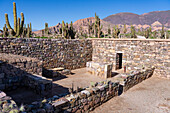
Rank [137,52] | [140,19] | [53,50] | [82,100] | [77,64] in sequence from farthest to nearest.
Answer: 1. [140,19]
2. [77,64]
3. [137,52]
4. [53,50]
5. [82,100]

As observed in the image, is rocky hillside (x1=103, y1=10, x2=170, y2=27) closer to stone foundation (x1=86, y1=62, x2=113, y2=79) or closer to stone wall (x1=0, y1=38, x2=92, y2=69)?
stone wall (x1=0, y1=38, x2=92, y2=69)

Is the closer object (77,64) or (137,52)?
(137,52)

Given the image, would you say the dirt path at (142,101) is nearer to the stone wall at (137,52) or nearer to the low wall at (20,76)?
the stone wall at (137,52)

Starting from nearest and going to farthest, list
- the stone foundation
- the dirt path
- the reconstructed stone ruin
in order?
1. the reconstructed stone ruin
2. the dirt path
3. the stone foundation

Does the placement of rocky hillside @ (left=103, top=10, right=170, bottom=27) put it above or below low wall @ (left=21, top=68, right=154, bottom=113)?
above

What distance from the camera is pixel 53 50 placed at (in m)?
11.5

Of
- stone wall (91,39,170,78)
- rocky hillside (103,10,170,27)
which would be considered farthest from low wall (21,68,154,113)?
rocky hillside (103,10,170,27)

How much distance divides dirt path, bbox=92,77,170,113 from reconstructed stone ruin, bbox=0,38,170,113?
31cm

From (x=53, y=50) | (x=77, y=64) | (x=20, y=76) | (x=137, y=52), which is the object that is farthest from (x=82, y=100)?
(x=77, y=64)

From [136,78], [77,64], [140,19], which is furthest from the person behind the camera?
[140,19]

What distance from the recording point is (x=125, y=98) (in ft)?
23.1

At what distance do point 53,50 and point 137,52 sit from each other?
6621mm

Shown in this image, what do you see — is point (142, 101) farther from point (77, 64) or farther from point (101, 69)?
point (77, 64)

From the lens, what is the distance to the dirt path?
5.91 m
